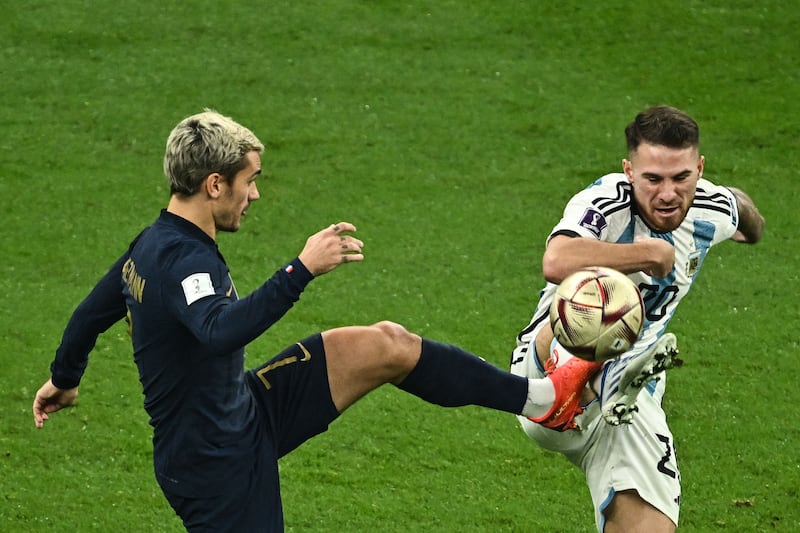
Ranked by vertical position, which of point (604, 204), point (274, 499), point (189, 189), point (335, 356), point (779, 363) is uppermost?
point (189, 189)

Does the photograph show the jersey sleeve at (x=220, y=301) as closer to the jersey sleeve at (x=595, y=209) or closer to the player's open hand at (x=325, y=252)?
the player's open hand at (x=325, y=252)

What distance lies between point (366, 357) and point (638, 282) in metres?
1.27

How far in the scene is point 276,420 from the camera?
5375 mm

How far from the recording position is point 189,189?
16.4 feet

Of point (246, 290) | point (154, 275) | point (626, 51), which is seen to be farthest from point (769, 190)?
point (154, 275)

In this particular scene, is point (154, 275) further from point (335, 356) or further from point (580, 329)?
point (580, 329)

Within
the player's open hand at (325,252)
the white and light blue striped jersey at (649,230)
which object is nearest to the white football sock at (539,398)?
the white and light blue striped jersey at (649,230)

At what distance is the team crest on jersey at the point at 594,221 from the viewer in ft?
18.1

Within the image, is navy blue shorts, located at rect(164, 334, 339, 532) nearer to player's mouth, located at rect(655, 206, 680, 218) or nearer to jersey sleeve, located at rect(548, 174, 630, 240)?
jersey sleeve, located at rect(548, 174, 630, 240)

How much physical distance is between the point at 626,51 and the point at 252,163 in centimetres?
786

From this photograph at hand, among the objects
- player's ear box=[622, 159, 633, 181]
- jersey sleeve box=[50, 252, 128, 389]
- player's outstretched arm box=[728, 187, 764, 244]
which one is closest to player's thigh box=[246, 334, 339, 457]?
jersey sleeve box=[50, 252, 128, 389]

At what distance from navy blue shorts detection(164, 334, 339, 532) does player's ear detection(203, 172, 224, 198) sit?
79cm

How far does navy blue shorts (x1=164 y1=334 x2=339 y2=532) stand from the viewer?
516 centimetres

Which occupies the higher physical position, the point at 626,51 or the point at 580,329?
the point at 580,329
